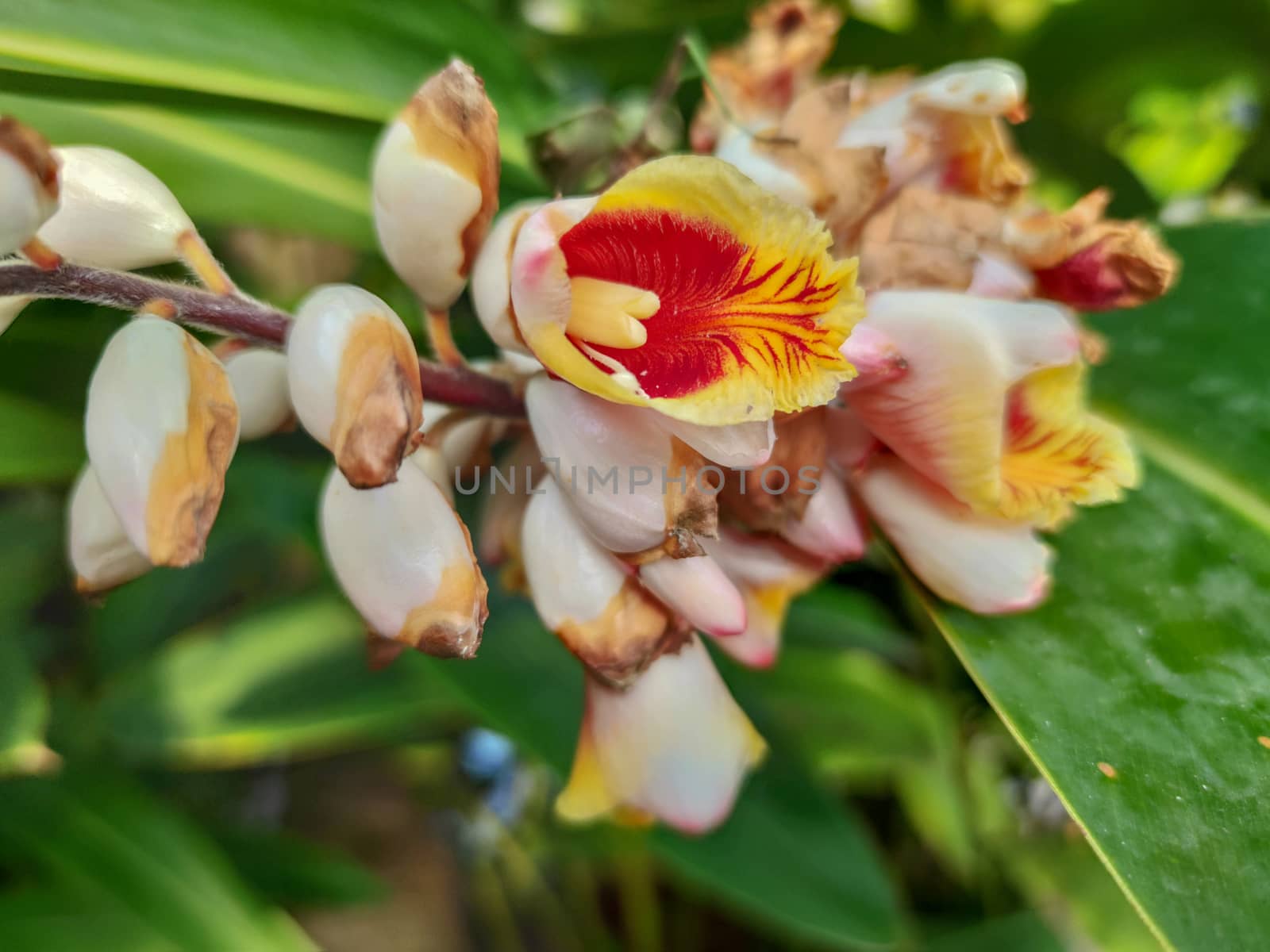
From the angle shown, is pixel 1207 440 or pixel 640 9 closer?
pixel 1207 440

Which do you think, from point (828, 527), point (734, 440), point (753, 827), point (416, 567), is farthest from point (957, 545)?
point (753, 827)

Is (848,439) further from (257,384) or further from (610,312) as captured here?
(257,384)

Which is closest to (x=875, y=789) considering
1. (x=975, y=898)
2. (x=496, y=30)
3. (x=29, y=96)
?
(x=975, y=898)

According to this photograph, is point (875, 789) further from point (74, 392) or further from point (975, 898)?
point (74, 392)

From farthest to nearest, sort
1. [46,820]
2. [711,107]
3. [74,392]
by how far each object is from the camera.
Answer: [46,820] → [74,392] → [711,107]

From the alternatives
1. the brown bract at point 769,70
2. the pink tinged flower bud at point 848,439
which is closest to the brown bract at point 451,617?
the pink tinged flower bud at point 848,439

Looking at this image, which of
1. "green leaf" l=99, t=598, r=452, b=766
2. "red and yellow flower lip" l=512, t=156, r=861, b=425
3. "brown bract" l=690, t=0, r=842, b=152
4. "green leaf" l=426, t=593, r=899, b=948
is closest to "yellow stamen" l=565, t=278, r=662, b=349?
"red and yellow flower lip" l=512, t=156, r=861, b=425

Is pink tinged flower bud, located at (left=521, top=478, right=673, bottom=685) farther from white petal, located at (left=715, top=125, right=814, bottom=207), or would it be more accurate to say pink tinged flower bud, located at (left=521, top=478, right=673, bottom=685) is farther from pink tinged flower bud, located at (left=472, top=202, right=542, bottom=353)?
white petal, located at (left=715, top=125, right=814, bottom=207)
